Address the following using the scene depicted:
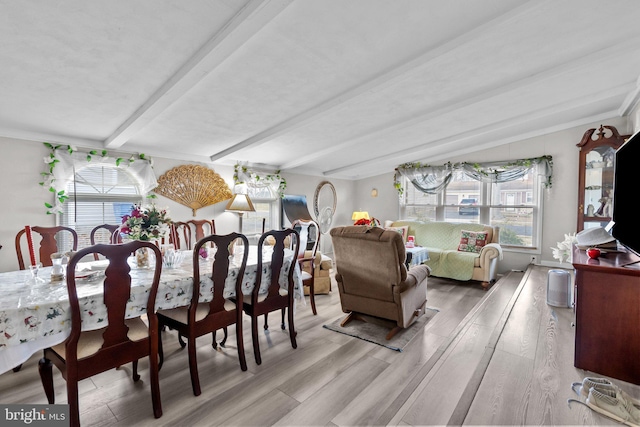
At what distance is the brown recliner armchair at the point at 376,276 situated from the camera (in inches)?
108

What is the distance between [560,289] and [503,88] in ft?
7.11

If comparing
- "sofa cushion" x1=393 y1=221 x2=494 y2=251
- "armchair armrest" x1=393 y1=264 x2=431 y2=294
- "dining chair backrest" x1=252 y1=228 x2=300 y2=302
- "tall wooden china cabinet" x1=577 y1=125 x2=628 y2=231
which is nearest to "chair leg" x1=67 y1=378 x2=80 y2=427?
"dining chair backrest" x1=252 y1=228 x2=300 y2=302

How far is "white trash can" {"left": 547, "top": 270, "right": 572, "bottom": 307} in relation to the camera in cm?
313

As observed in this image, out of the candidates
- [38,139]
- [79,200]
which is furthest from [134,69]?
[79,200]

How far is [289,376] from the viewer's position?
2258 mm

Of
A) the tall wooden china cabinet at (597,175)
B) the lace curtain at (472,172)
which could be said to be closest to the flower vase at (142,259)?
the lace curtain at (472,172)

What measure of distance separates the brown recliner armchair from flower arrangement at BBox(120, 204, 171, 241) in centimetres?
153

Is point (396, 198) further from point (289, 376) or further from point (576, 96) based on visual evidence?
point (289, 376)

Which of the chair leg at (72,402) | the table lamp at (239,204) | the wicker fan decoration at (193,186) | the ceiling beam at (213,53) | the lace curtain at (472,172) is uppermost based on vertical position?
the ceiling beam at (213,53)

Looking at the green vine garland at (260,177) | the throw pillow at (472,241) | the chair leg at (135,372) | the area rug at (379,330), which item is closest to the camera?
the chair leg at (135,372)

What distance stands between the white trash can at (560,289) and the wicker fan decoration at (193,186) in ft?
14.2

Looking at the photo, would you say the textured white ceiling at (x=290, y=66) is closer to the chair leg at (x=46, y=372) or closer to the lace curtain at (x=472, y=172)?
the lace curtain at (x=472, y=172)

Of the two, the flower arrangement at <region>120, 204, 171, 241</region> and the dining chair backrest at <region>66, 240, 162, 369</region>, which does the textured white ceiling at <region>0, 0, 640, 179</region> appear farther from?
the dining chair backrest at <region>66, 240, 162, 369</region>

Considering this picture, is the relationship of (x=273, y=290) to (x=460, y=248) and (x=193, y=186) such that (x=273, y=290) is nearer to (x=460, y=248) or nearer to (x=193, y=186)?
(x=193, y=186)
